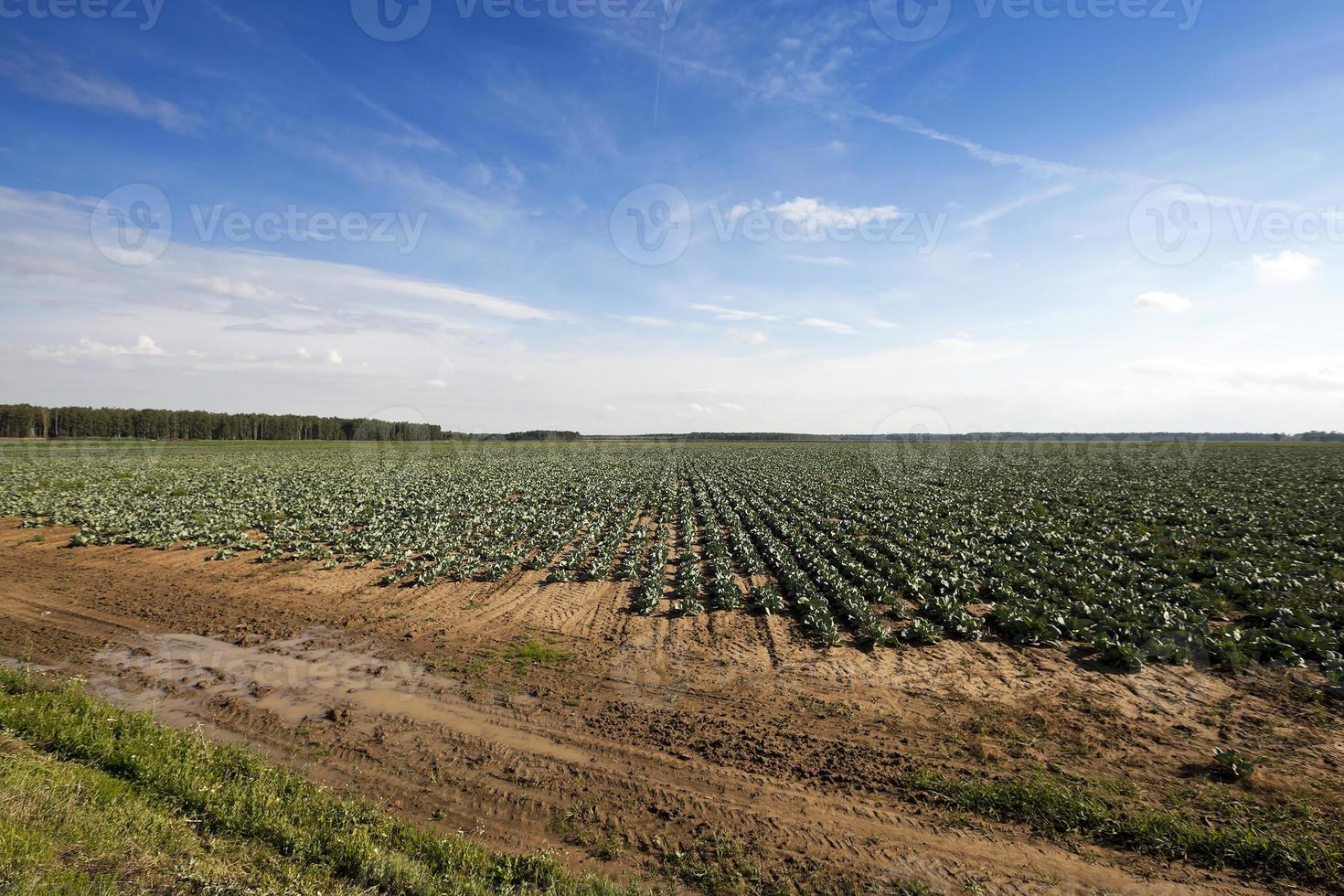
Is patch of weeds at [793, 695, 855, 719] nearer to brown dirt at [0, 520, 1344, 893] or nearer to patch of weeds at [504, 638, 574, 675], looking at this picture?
brown dirt at [0, 520, 1344, 893]

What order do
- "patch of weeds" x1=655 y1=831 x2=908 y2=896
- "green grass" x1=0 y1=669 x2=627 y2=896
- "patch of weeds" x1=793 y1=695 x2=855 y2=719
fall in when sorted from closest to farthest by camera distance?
"green grass" x1=0 y1=669 x2=627 y2=896 → "patch of weeds" x1=655 y1=831 x2=908 y2=896 → "patch of weeds" x1=793 y1=695 x2=855 y2=719

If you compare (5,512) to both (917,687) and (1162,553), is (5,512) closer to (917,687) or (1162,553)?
(917,687)

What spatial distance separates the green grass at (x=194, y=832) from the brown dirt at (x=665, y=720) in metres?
0.54

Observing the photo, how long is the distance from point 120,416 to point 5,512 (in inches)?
4550

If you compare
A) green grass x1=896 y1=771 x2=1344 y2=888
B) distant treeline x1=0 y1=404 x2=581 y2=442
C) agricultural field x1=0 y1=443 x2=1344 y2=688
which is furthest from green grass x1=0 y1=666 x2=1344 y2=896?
distant treeline x1=0 y1=404 x2=581 y2=442

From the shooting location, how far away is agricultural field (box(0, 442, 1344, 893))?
17.4 ft

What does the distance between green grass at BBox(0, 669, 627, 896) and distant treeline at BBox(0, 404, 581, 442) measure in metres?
138

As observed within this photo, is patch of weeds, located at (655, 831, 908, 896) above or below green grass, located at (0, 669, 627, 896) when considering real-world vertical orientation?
below

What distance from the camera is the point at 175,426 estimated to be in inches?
4419

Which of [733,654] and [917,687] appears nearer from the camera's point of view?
[917,687]

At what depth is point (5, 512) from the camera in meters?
22.3

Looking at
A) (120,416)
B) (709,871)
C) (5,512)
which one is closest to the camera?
(709,871)

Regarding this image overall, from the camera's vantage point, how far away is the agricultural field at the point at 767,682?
5.29 metres

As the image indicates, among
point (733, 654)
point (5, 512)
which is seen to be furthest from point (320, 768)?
point (5, 512)
